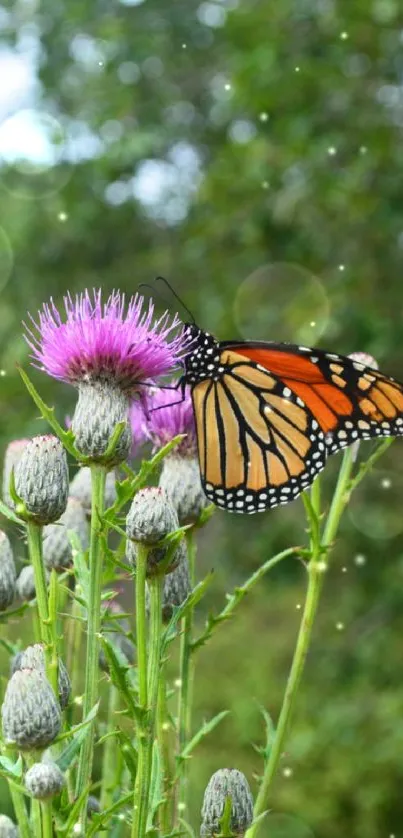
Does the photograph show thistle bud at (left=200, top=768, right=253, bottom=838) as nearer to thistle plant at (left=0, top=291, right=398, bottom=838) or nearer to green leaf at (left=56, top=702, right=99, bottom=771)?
thistle plant at (left=0, top=291, right=398, bottom=838)

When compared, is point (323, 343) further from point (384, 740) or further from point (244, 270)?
point (384, 740)

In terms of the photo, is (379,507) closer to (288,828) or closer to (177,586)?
(288,828)

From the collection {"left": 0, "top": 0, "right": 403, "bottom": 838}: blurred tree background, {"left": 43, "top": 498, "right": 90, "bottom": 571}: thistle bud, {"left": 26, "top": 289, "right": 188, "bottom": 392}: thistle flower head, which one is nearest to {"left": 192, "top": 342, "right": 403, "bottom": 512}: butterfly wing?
{"left": 43, "top": 498, "right": 90, "bottom": 571}: thistle bud

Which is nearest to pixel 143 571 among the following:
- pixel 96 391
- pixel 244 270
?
pixel 96 391

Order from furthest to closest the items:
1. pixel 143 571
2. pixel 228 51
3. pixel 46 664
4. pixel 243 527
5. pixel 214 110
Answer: pixel 214 110, pixel 228 51, pixel 243 527, pixel 143 571, pixel 46 664

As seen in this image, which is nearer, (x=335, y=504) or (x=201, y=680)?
(x=335, y=504)

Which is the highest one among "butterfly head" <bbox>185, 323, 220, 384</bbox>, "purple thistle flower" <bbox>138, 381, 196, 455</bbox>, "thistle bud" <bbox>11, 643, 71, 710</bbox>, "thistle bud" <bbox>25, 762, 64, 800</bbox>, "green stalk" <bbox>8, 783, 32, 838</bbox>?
"butterfly head" <bbox>185, 323, 220, 384</bbox>

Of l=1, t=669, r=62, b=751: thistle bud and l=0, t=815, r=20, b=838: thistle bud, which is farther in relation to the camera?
l=0, t=815, r=20, b=838: thistle bud

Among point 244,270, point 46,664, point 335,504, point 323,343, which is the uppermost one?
point 244,270
